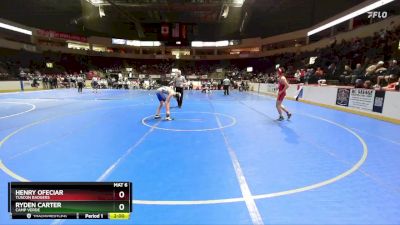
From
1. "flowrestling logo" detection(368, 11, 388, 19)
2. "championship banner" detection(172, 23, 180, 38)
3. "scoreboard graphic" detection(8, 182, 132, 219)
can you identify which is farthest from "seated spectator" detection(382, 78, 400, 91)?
"championship banner" detection(172, 23, 180, 38)

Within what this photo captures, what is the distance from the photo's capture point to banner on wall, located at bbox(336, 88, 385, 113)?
37.3 feet

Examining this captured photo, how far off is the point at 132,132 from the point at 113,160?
271 centimetres

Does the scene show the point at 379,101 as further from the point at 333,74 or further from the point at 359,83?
the point at 333,74

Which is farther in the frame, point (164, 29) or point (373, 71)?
point (164, 29)

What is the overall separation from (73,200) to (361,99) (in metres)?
13.9

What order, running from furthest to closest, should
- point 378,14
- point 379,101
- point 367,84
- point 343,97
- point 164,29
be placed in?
point 164,29, point 378,14, point 343,97, point 367,84, point 379,101

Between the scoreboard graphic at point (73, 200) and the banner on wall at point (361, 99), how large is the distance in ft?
41.3

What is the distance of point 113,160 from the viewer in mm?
5184

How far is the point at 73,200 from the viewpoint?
2.15 m

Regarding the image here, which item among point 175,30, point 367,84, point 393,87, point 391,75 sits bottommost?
point 393,87

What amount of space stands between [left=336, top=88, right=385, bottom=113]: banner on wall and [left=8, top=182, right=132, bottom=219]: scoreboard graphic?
41.3 ft

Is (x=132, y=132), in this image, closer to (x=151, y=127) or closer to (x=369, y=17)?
(x=151, y=127)

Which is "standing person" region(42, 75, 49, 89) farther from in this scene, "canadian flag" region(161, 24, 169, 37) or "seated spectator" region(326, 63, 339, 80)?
"seated spectator" region(326, 63, 339, 80)

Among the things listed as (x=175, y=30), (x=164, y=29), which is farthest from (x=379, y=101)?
(x=164, y=29)
